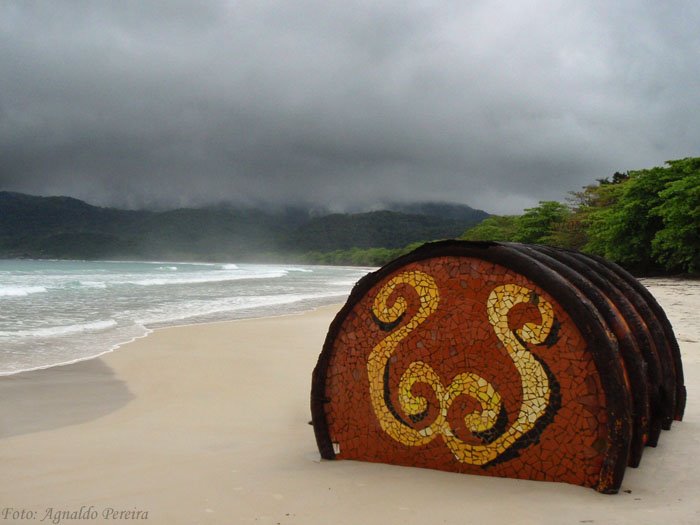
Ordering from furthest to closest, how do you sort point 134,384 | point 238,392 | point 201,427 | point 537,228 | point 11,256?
point 11,256, point 537,228, point 134,384, point 238,392, point 201,427

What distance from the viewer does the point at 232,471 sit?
328 cm

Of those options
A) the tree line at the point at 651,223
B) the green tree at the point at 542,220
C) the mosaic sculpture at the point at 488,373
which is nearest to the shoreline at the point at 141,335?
the mosaic sculpture at the point at 488,373

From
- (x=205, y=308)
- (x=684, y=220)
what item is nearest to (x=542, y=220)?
(x=684, y=220)

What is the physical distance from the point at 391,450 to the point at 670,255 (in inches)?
1418

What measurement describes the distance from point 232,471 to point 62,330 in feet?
32.7

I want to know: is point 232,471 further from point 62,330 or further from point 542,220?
point 542,220

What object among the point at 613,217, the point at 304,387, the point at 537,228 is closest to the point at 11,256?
the point at 537,228

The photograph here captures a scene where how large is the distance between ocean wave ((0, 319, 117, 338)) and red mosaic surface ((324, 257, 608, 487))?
386 inches

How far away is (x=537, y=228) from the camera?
60.4 meters

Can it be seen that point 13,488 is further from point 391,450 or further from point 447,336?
point 447,336

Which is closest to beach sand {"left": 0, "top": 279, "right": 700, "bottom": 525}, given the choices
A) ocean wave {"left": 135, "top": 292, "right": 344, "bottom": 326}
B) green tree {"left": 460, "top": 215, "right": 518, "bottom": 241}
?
ocean wave {"left": 135, "top": 292, "right": 344, "bottom": 326}

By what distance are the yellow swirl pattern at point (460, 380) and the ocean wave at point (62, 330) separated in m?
10.00

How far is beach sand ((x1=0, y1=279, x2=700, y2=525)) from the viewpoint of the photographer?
8.11 feet

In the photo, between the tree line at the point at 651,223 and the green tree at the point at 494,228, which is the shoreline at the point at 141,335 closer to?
the tree line at the point at 651,223
